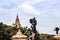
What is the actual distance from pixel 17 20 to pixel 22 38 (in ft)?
124

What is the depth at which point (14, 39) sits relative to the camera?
4631cm

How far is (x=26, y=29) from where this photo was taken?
66.1 meters

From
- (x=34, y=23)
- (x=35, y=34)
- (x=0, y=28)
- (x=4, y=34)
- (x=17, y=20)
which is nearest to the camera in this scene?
(x=34, y=23)

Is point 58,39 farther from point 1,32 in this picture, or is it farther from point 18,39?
point 1,32

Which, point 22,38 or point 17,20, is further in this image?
point 17,20

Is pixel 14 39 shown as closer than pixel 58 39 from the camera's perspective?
No

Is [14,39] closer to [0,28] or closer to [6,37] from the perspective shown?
[6,37]

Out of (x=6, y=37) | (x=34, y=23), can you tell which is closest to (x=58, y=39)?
(x=34, y=23)

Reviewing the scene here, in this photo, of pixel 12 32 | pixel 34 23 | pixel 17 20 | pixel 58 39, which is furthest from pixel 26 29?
pixel 58 39

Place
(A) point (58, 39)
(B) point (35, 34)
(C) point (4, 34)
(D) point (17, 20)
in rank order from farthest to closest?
(D) point (17, 20) < (C) point (4, 34) < (B) point (35, 34) < (A) point (58, 39)

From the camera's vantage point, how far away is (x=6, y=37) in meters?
59.0

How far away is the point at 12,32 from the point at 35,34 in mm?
17124

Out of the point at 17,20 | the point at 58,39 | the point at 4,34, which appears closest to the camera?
the point at 58,39

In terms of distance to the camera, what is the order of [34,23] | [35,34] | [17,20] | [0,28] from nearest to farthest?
[34,23] → [35,34] → [0,28] → [17,20]
